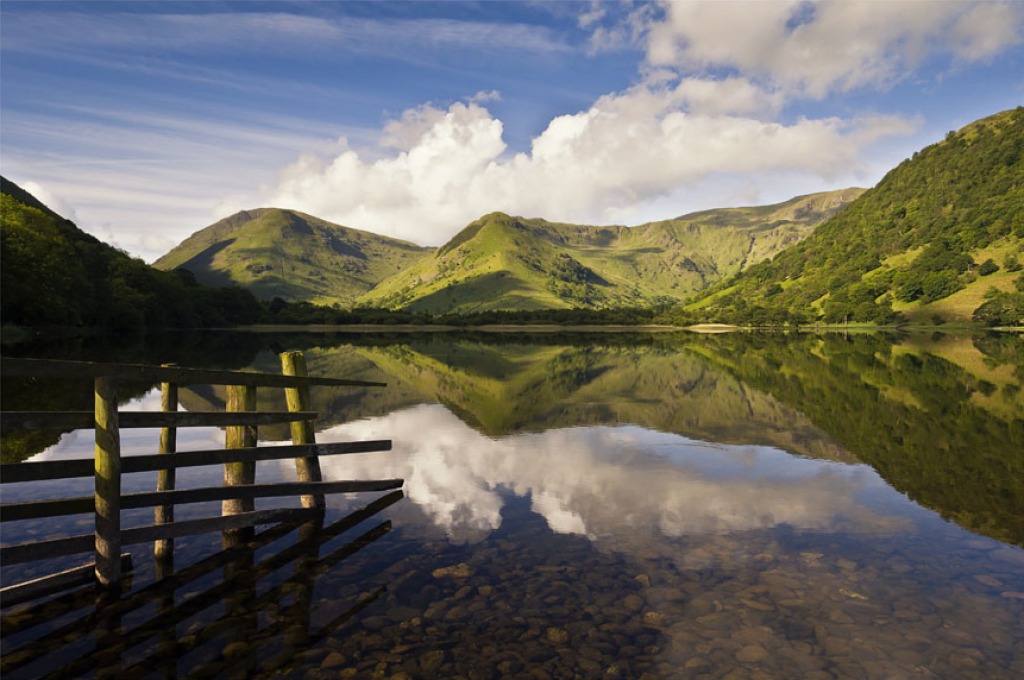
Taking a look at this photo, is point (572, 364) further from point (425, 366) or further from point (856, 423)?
point (856, 423)

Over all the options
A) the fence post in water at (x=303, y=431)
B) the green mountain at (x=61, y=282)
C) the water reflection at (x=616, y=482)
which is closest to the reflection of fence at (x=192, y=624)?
the fence post in water at (x=303, y=431)

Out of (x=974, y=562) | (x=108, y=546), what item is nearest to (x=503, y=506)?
(x=108, y=546)

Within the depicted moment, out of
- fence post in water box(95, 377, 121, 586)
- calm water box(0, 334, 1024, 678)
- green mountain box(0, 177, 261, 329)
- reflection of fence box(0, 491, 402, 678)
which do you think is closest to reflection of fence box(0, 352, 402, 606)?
fence post in water box(95, 377, 121, 586)

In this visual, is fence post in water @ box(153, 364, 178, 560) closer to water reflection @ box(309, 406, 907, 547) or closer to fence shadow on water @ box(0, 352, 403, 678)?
fence shadow on water @ box(0, 352, 403, 678)

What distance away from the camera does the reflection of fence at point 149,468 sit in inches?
395

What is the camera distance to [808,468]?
827 inches

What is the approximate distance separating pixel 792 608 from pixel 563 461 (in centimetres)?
1183

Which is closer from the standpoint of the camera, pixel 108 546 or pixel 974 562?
pixel 108 546

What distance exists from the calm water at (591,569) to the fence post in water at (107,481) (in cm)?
66

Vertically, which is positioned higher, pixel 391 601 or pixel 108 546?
pixel 108 546

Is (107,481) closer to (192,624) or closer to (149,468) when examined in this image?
(149,468)

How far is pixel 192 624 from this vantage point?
965 cm

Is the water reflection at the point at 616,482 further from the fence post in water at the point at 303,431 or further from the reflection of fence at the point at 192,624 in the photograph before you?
the reflection of fence at the point at 192,624

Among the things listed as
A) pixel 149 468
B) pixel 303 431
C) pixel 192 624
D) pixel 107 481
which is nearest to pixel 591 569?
pixel 192 624
